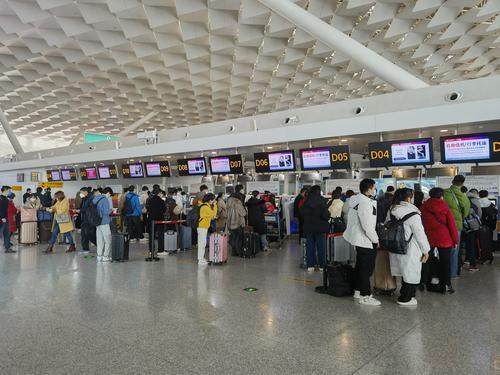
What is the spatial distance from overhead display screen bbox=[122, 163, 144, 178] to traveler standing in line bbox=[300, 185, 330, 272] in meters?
8.62

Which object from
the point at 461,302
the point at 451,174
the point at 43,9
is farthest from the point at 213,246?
the point at 43,9

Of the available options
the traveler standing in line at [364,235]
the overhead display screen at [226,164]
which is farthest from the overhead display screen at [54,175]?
the traveler standing in line at [364,235]

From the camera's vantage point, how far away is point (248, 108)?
27.1 meters

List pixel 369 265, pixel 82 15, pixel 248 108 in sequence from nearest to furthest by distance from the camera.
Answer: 1. pixel 369 265
2. pixel 82 15
3. pixel 248 108

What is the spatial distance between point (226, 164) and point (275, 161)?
1772mm

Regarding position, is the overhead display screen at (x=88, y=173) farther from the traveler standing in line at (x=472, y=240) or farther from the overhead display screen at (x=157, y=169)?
the traveler standing in line at (x=472, y=240)

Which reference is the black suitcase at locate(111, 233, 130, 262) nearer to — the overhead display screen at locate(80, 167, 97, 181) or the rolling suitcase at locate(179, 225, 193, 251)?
the rolling suitcase at locate(179, 225, 193, 251)

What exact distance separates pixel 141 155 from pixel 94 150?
3.59 m

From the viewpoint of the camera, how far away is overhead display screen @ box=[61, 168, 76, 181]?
663 inches

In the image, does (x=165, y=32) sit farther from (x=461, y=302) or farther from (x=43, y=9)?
(x=461, y=302)

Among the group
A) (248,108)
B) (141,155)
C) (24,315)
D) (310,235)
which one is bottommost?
(24,315)

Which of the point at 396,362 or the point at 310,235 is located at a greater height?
the point at 310,235

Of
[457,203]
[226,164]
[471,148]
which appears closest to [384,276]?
[457,203]

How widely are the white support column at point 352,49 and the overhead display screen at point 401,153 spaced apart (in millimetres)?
1189
